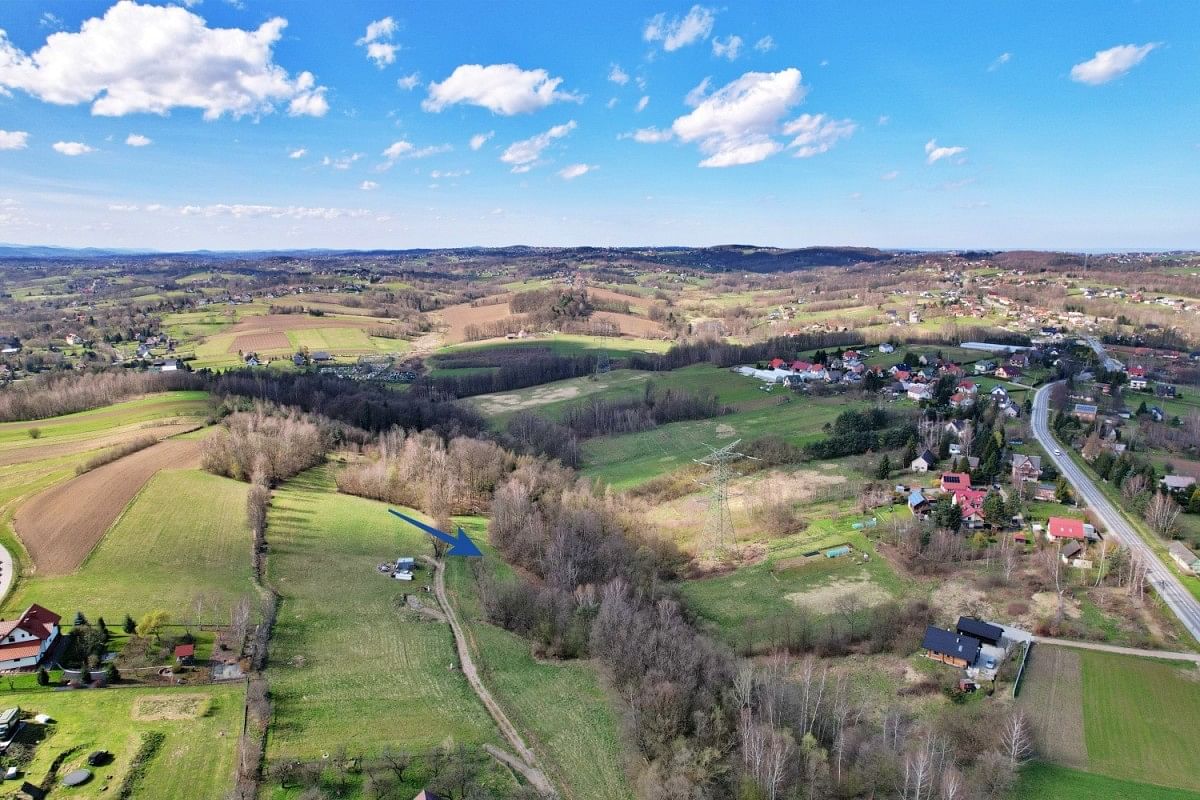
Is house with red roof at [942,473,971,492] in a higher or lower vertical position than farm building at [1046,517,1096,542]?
higher

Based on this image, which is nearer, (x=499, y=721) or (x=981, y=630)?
(x=499, y=721)

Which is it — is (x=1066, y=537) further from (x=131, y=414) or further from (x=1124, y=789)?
(x=131, y=414)

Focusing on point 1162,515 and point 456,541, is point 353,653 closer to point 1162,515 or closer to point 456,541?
point 456,541

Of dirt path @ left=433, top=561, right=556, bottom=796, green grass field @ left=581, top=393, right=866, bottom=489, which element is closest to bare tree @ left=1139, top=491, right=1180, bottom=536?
green grass field @ left=581, top=393, right=866, bottom=489

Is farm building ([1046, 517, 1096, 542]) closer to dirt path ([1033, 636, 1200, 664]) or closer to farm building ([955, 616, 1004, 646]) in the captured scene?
dirt path ([1033, 636, 1200, 664])

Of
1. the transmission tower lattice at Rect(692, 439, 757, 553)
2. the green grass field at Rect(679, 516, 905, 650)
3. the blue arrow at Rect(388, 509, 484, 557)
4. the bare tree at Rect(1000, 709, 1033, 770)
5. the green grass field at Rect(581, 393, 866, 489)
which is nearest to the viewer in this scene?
the bare tree at Rect(1000, 709, 1033, 770)

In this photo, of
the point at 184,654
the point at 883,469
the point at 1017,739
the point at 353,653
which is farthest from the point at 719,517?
the point at 184,654

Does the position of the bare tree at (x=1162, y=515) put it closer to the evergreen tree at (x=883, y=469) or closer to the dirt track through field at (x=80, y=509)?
the evergreen tree at (x=883, y=469)

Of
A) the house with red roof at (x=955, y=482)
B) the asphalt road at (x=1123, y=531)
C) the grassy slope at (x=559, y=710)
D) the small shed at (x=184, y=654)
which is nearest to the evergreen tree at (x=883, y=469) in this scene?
the house with red roof at (x=955, y=482)
